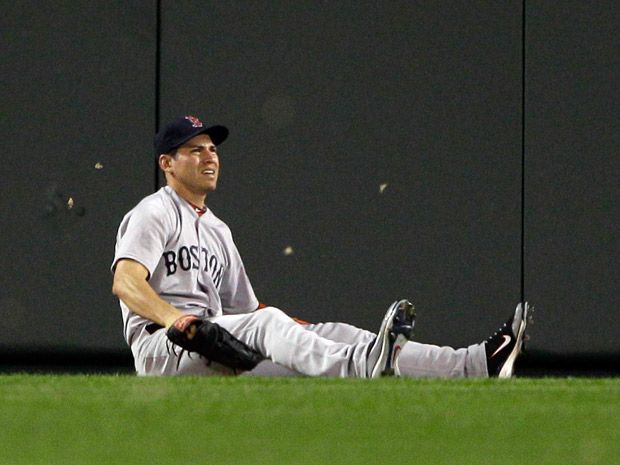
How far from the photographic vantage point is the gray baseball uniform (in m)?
4.73

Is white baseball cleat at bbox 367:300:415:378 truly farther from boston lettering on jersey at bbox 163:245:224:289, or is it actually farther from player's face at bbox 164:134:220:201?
player's face at bbox 164:134:220:201

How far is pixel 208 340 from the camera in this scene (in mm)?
4727

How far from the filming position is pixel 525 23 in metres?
6.90

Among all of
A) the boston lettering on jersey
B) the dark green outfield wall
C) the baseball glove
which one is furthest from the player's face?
the dark green outfield wall

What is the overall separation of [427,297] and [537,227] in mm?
648

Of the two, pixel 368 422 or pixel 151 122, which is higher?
pixel 151 122

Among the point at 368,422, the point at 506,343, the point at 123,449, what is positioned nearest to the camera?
the point at 123,449

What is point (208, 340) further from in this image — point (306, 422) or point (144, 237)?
point (306, 422)

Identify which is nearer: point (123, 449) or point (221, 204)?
point (123, 449)

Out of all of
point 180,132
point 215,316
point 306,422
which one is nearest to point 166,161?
point 180,132

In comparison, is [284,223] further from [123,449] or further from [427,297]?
[123,449]

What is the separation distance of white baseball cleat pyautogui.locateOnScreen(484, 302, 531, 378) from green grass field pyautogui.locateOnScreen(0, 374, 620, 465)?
29.4 inches

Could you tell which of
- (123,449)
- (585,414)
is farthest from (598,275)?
(123,449)

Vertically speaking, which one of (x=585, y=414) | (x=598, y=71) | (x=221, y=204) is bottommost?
(x=585, y=414)
